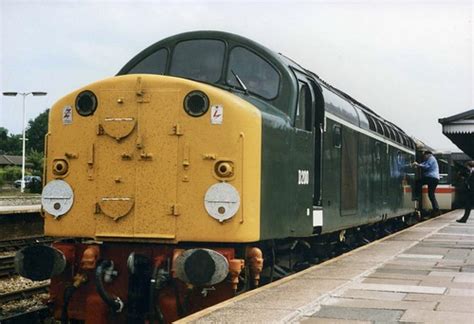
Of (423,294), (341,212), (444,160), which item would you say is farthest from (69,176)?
(444,160)

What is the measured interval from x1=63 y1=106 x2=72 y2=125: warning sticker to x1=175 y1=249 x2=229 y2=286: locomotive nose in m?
1.89

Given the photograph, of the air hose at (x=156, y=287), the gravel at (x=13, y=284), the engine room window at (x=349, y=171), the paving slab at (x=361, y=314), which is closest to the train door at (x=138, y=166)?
the air hose at (x=156, y=287)

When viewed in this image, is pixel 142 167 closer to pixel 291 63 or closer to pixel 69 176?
pixel 69 176

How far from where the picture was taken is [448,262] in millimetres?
9703

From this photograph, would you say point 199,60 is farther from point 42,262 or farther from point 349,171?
point 349,171

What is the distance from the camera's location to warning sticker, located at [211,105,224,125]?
6.52 metres

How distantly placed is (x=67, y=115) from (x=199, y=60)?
1666 millimetres

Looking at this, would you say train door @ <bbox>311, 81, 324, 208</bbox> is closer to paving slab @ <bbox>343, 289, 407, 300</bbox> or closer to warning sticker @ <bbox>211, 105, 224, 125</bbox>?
paving slab @ <bbox>343, 289, 407, 300</bbox>

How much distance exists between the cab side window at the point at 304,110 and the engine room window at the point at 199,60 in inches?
41.7

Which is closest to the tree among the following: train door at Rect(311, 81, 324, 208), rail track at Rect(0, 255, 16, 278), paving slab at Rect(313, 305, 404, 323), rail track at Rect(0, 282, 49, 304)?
rail track at Rect(0, 255, 16, 278)

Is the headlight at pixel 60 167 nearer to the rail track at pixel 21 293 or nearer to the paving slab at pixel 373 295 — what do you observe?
the paving slab at pixel 373 295

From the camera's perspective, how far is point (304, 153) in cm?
816

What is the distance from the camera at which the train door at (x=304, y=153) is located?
791cm

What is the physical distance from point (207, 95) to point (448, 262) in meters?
4.99
